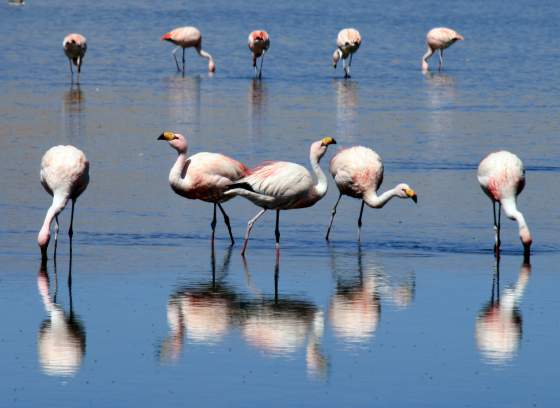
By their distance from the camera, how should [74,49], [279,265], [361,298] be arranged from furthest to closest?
1. [74,49]
2. [279,265]
3. [361,298]

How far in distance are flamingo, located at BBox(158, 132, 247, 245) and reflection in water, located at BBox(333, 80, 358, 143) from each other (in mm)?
6977

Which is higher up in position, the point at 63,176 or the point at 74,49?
the point at 74,49

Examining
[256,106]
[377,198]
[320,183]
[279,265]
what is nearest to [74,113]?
[256,106]

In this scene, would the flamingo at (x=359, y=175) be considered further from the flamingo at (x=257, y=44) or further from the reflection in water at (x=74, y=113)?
the flamingo at (x=257, y=44)

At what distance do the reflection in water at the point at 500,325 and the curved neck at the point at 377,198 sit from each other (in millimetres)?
2005

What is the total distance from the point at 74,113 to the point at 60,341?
14.6 metres

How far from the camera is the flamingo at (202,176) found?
1438 cm

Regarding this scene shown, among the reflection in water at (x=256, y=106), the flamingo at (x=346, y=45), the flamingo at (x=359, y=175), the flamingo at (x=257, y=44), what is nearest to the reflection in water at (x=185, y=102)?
the reflection in water at (x=256, y=106)

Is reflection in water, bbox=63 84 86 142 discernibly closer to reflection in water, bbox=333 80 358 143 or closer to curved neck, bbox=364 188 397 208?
reflection in water, bbox=333 80 358 143

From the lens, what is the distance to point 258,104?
85.5ft

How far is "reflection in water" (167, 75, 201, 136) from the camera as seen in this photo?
76.2 ft

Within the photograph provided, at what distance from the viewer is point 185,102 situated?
87.6ft

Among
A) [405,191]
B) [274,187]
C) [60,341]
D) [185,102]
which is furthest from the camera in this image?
[185,102]

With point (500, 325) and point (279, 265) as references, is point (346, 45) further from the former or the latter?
point (500, 325)
